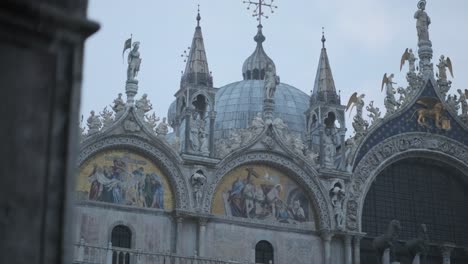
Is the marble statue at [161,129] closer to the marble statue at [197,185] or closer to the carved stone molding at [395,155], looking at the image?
the marble statue at [197,185]

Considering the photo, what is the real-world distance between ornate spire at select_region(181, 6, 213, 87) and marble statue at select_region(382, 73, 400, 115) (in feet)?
17.7

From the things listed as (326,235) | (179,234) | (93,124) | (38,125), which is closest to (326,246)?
(326,235)

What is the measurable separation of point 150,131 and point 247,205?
3237 mm

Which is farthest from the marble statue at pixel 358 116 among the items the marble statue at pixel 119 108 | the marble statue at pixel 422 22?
the marble statue at pixel 119 108

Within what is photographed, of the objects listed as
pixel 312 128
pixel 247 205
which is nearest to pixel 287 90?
pixel 312 128

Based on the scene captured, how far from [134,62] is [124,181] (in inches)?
131

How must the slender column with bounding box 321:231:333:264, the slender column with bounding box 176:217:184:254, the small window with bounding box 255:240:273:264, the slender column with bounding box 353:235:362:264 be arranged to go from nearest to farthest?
the slender column with bounding box 176:217:184:254 → the small window with bounding box 255:240:273:264 → the slender column with bounding box 321:231:333:264 → the slender column with bounding box 353:235:362:264

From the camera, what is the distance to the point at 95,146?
20375 millimetres

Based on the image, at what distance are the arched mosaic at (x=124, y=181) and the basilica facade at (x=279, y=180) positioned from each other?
0.09 ft

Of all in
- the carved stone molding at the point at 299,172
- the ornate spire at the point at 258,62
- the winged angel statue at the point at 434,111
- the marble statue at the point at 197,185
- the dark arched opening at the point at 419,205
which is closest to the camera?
the marble statue at the point at 197,185

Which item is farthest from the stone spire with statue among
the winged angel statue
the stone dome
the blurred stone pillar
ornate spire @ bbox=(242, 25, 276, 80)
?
the blurred stone pillar

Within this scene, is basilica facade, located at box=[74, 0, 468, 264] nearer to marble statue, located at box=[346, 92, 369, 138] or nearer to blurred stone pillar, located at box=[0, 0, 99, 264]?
marble statue, located at box=[346, 92, 369, 138]

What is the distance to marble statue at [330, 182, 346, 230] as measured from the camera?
879 inches

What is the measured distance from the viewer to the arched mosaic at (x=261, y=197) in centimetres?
2156
